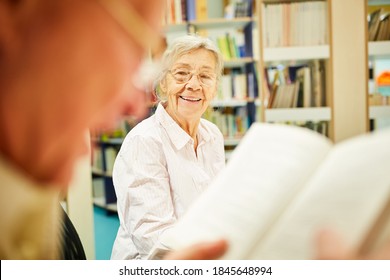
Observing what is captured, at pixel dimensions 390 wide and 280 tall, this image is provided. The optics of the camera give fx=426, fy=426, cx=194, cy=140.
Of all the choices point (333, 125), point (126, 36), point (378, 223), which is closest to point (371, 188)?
point (378, 223)

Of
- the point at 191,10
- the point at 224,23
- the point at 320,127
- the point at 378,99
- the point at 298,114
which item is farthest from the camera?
the point at 224,23

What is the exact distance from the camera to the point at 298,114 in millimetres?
1203

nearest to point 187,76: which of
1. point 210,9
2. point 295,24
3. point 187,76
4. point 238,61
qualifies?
point 187,76

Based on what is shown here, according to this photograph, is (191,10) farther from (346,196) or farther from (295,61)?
(346,196)

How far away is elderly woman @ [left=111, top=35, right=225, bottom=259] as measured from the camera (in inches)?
36.2

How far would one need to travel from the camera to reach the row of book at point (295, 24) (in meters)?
1.20

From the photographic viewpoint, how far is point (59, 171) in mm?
424

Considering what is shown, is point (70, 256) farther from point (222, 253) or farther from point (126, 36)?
point (126, 36)

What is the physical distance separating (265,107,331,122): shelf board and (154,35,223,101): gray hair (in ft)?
0.89

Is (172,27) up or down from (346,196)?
up

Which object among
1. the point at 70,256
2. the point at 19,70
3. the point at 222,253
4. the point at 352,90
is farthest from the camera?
the point at 352,90

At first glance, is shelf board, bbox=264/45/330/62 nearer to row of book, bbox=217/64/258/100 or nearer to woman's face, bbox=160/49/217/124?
woman's face, bbox=160/49/217/124

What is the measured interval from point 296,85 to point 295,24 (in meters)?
0.20

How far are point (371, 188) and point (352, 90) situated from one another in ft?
2.24
